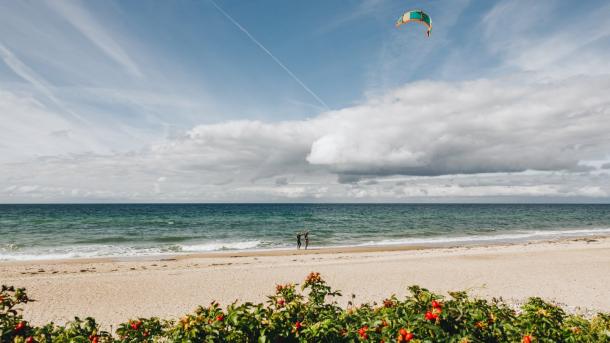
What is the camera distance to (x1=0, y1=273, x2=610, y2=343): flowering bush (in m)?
3.48

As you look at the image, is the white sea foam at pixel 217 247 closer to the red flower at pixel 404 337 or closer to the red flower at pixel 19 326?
the red flower at pixel 19 326

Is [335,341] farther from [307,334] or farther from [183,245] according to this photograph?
[183,245]

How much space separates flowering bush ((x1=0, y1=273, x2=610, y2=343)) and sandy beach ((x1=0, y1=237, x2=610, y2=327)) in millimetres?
8566

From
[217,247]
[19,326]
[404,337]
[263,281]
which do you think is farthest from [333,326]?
[217,247]

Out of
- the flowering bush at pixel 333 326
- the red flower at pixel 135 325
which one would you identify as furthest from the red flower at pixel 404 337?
the red flower at pixel 135 325

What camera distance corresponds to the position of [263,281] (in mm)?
16328

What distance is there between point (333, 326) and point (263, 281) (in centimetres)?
1315

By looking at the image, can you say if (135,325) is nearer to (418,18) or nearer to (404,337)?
(404,337)

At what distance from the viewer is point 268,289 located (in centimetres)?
1499

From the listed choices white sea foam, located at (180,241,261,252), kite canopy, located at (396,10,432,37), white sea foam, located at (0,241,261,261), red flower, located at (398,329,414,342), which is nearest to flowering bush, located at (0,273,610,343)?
red flower, located at (398,329,414,342)

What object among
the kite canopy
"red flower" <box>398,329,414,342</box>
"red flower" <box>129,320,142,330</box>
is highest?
the kite canopy

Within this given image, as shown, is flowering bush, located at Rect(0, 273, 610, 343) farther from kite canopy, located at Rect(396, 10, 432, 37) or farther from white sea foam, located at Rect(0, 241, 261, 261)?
white sea foam, located at Rect(0, 241, 261, 261)

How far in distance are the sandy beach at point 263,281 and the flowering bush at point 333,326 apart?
857 centimetres

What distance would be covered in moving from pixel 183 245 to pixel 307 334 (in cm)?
3462
